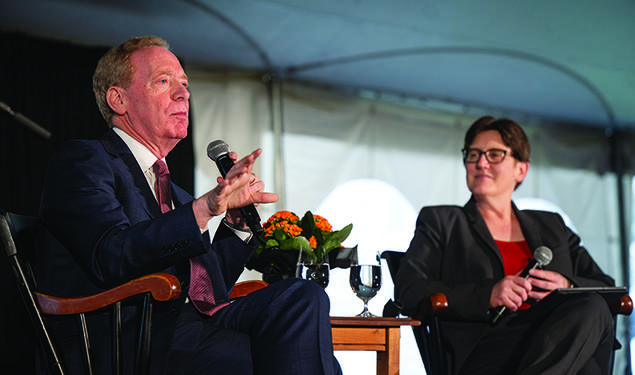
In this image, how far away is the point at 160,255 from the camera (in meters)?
1.49

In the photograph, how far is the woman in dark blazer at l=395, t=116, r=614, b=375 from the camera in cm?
213

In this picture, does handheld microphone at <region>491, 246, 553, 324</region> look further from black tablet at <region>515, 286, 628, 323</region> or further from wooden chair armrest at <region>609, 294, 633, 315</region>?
wooden chair armrest at <region>609, 294, 633, 315</region>

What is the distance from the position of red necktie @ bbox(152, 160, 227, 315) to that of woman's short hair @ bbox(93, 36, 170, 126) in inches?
9.6

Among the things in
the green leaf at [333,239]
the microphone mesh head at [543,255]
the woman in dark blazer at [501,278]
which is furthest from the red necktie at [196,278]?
the microphone mesh head at [543,255]

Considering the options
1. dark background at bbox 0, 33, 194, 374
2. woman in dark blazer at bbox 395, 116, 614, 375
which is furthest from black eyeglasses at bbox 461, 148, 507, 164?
dark background at bbox 0, 33, 194, 374

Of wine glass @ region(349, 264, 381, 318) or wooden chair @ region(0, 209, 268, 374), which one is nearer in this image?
wooden chair @ region(0, 209, 268, 374)

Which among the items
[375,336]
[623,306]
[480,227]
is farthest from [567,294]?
[375,336]

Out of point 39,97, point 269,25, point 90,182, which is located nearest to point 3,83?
point 39,97

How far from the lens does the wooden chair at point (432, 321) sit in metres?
2.26

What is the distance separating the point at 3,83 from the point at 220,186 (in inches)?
133

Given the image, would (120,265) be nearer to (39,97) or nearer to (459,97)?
(39,97)

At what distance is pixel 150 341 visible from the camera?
1497 millimetres

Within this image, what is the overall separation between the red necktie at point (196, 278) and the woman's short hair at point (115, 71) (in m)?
0.24

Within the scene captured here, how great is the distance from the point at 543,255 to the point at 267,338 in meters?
1.23
